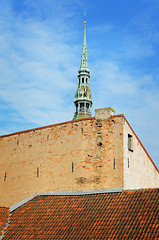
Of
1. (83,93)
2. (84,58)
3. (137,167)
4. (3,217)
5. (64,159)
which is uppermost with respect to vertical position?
(84,58)

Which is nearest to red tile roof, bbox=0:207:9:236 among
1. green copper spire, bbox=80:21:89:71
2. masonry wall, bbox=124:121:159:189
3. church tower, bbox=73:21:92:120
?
masonry wall, bbox=124:121:159:189

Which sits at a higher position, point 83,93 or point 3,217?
point 83,93

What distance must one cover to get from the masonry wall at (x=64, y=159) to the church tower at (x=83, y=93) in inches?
1190

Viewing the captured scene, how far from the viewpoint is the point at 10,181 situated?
22969 millimetres

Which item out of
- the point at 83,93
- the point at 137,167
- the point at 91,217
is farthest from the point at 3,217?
the point at 83,93

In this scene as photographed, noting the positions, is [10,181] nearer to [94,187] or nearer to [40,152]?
[40,152]

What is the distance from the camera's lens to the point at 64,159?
20.5 m

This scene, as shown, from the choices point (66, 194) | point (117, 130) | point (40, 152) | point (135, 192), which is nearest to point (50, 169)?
point (40, 152)

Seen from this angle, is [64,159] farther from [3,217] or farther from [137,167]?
[3,217]

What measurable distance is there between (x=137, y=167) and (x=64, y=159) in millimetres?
3961

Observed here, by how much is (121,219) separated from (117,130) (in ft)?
19.5

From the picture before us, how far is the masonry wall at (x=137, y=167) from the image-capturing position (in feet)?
63.5

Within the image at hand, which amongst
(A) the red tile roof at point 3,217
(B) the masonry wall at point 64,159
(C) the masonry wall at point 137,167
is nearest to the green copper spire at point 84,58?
(B) the masonry wall at point 64,159

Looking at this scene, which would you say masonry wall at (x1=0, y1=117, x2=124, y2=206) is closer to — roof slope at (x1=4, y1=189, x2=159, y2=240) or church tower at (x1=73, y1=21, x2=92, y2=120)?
roof slope at (x1=4, y1=189, x2=159, y2=240)
